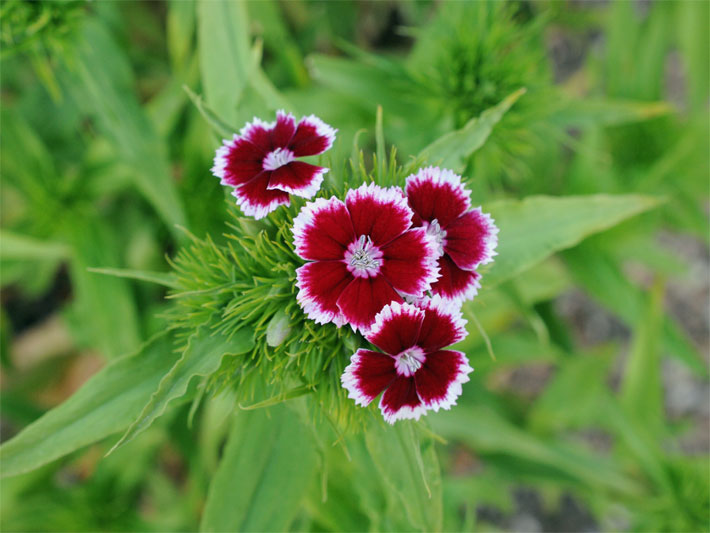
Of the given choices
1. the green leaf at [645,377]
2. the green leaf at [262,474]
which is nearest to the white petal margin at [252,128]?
the green leaf at [262,474]

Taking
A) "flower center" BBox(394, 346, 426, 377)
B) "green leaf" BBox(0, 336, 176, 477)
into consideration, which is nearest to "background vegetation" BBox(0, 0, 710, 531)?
"green leaf" BBox(0, 336, 176, 477)

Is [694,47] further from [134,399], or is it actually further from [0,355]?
[0,355]

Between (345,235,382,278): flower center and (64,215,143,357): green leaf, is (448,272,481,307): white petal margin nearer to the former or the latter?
(345,235,382,278): flower center

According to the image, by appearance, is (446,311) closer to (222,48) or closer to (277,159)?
(277,159)

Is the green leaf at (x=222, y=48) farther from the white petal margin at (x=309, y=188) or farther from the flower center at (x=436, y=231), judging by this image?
the flower center at (x=436, y=231)

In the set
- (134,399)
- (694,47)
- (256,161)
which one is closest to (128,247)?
(134,399)
